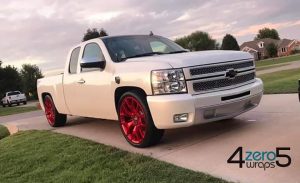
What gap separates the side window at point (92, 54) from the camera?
7008mm

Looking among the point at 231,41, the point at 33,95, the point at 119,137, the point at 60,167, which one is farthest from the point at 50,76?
the point at 231,41

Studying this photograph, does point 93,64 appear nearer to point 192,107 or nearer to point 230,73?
point 192,107

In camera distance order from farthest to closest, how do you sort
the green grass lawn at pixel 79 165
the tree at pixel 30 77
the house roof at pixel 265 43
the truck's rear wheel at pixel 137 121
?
the house roof at pixel 265 43, the tree at pixel 30 77, the truck's rear wheel at pixel 137 121, the green grass lawn at pixel 79 165

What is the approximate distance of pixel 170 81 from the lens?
568 cm

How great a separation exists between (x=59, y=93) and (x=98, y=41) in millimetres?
1901

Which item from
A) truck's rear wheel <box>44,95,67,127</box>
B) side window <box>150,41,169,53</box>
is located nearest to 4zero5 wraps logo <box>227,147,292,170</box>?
side window <box>150,41,169,53</box>

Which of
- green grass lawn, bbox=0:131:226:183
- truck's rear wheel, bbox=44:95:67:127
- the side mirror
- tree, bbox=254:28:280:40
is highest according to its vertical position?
tree, bbox=254:28:280:40

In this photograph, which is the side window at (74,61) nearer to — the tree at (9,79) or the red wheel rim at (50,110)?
the red wheel rim at (50,110)

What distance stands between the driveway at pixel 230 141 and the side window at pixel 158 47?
4.63 feet

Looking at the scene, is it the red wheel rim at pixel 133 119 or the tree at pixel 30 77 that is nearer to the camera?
the red wheel rim at pixel 133 119

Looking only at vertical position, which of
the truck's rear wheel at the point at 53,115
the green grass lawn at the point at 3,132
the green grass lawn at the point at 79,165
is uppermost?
the truck's rear wheel at the point at 53,115

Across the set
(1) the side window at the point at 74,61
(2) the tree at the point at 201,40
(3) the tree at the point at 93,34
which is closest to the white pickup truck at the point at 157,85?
(1) the side window at the point at 74,61

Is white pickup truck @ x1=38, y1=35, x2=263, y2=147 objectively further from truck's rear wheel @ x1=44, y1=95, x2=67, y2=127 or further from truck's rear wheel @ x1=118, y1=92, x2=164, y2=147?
truck's rear wheel @ x1=44, y1=95, x2=67, y2=127

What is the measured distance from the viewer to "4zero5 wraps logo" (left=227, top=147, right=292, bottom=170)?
4.74 m
